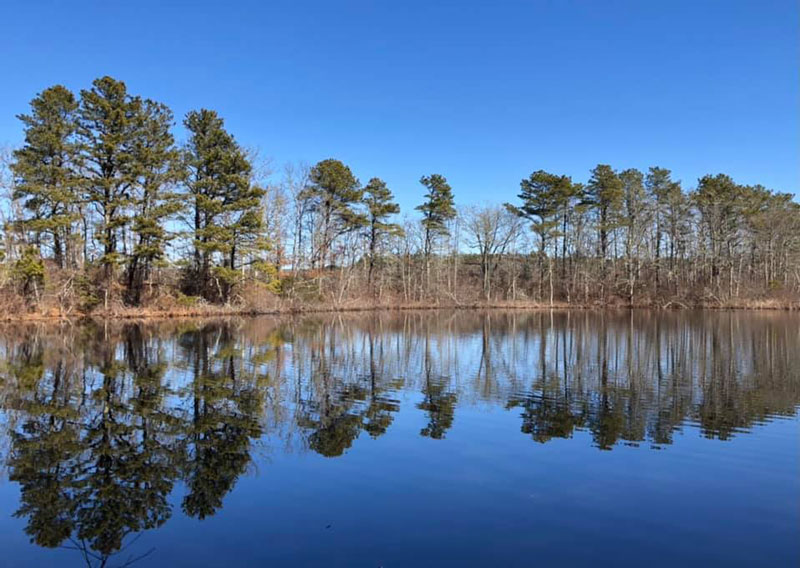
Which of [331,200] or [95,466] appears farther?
[331,200]

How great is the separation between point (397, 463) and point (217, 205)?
1262 inches

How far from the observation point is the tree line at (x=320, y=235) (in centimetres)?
3431

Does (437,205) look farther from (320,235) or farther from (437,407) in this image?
(437,407)

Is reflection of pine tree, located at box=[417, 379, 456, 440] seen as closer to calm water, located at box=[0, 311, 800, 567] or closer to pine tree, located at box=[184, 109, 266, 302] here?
calm water, located at box=[0, 311, 800, 567]

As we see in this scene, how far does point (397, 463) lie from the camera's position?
7973 millimetres

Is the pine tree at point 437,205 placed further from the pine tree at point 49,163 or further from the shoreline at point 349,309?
the pine tree at point 49,163

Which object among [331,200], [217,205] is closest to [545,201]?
[331,200]

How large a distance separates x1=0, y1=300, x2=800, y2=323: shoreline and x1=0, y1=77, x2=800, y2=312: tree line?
620mm

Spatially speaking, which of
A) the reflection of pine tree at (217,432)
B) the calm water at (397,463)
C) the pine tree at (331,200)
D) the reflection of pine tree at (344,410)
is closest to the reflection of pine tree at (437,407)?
the calm water at (397,463)

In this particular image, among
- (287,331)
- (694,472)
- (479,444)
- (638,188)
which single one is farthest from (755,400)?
(638,188)

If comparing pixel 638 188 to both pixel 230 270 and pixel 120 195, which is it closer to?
pixel 230 270

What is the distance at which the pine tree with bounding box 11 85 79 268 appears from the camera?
107 feet

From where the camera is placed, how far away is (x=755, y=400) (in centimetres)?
1195

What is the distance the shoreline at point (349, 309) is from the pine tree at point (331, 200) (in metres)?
6.90
